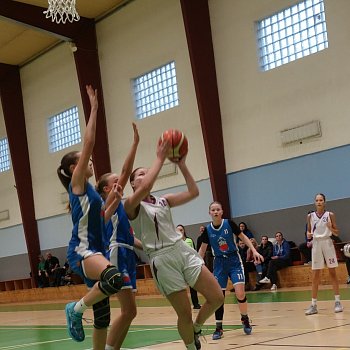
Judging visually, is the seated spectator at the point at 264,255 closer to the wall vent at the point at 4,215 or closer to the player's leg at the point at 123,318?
the player's leg at the point at 123,318

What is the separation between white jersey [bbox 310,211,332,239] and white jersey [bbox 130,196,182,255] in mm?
4522

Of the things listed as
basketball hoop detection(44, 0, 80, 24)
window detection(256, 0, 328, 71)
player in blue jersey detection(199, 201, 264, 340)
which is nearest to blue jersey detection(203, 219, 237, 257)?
player in blue jersey detection(199, 201, 264, 340)

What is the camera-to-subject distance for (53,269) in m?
22.7

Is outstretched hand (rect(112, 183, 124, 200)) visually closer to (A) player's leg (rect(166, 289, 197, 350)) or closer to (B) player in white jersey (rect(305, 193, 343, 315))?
(A) player's leg (rect(166, 289, 197, 350))

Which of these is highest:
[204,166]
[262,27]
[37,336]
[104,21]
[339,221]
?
[104,21]

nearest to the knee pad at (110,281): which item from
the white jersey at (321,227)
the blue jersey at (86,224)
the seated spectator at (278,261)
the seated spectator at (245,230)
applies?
the blue jersey at (86,224)

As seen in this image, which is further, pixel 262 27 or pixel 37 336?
pixel 262 27

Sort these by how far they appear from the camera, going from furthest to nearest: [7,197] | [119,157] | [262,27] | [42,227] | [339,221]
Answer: [7,197] → [42,227] → [119,157] → [262,27] → [339,221]

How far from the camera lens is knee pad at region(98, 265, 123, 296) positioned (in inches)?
202

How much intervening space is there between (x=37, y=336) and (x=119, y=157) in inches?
410

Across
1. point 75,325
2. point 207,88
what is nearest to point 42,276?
point 207,88

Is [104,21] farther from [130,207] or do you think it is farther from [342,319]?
[130,207]

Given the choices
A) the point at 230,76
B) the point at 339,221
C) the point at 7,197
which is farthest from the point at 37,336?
the point at 7,197

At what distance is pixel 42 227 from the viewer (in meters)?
25.0
